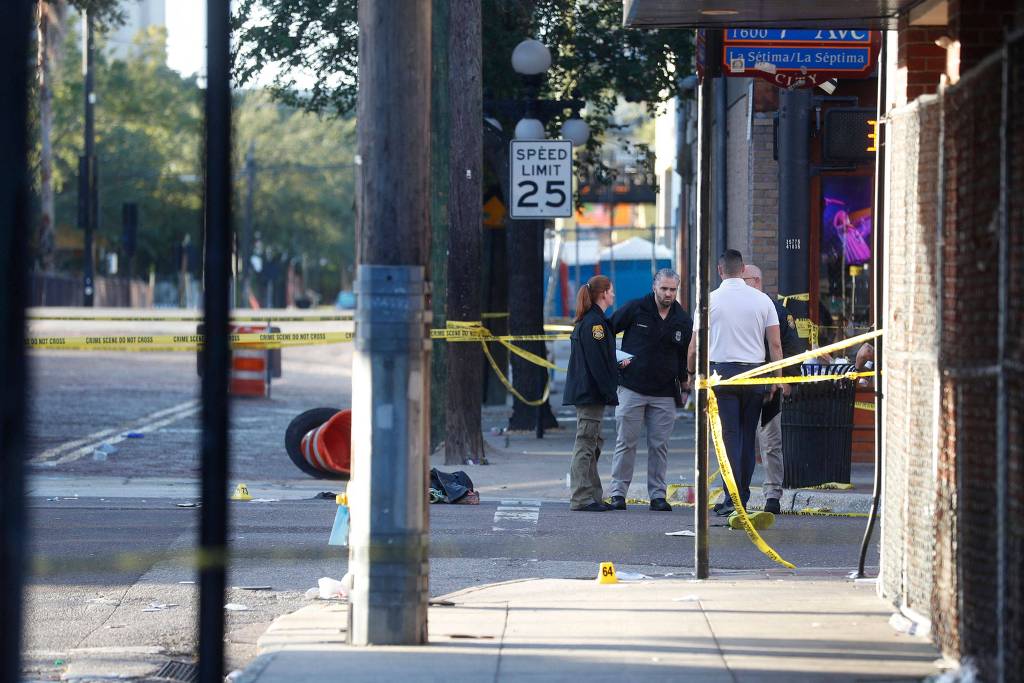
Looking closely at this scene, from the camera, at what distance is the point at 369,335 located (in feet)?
23.1

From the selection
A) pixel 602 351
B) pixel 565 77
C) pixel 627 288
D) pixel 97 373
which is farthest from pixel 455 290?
pixel 97 373

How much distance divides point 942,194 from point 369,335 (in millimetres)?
2538

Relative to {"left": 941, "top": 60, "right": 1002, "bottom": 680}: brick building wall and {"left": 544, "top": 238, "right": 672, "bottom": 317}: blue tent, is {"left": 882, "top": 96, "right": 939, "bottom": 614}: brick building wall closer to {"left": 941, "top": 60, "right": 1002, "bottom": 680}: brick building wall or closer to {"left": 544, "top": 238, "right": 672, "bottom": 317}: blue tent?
{"left": 941, "top": 60, "right": 1002, "bottom": 680}: brick building wall

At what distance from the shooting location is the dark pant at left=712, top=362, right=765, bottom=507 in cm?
1206

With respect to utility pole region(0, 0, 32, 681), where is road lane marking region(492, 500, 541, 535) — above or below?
below

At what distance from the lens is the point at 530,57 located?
18250mm

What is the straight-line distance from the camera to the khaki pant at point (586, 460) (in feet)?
41.3

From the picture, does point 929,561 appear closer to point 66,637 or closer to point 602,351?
point 66,637

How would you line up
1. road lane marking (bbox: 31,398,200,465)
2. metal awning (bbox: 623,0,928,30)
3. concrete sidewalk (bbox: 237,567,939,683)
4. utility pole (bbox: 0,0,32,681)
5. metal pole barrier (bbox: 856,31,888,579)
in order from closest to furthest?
utility pole (bbox: 0,0,32,681)
concrete sidewalk (bbox: 237,567,939,683)
metal awning (bbox: 623,0,928,30)
metal pole barrier (bbox: 856,31,888,579)
road lane marking (bbox: 31,398,200,465)

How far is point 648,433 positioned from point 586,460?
574mm

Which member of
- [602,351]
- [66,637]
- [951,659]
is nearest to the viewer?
[951,659]

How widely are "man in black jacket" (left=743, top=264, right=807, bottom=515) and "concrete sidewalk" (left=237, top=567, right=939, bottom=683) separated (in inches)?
145

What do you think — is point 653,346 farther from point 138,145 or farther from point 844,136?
point 138,145

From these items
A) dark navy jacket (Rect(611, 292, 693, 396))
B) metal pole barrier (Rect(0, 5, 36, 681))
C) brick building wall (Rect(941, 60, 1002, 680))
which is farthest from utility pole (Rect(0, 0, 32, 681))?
dark navy jacket (Rect(611, 292, 693, 396))
